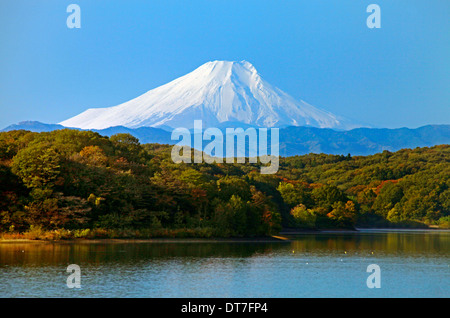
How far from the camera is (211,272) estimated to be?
38094 millimetres

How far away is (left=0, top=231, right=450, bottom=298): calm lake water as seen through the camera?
31.0 meters

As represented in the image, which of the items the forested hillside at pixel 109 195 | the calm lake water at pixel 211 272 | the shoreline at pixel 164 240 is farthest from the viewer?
the forested hillside at pixel 109 195

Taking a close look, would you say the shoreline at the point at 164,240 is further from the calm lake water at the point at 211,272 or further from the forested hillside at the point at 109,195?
the calm lake water at the point at 211,272

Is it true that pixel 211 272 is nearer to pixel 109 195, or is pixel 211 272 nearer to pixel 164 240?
pixel 164 240

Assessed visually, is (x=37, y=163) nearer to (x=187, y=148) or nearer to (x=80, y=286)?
(x=80, y=286)

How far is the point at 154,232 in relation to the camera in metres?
64.1

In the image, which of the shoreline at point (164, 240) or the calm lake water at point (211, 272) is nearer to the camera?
the calm lake water at point (211, 272)

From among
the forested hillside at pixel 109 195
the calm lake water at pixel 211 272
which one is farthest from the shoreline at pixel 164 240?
the calm lake water at pixel 211 272

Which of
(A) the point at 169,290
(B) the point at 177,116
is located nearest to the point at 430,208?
(B) the point at 177,116

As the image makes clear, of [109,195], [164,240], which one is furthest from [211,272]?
[109,195]

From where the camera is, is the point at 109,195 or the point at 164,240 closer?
the point at 109,195

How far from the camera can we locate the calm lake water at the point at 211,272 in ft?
102

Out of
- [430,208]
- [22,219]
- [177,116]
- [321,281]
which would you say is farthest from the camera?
[177,116]

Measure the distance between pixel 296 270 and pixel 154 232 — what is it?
26.2 m
